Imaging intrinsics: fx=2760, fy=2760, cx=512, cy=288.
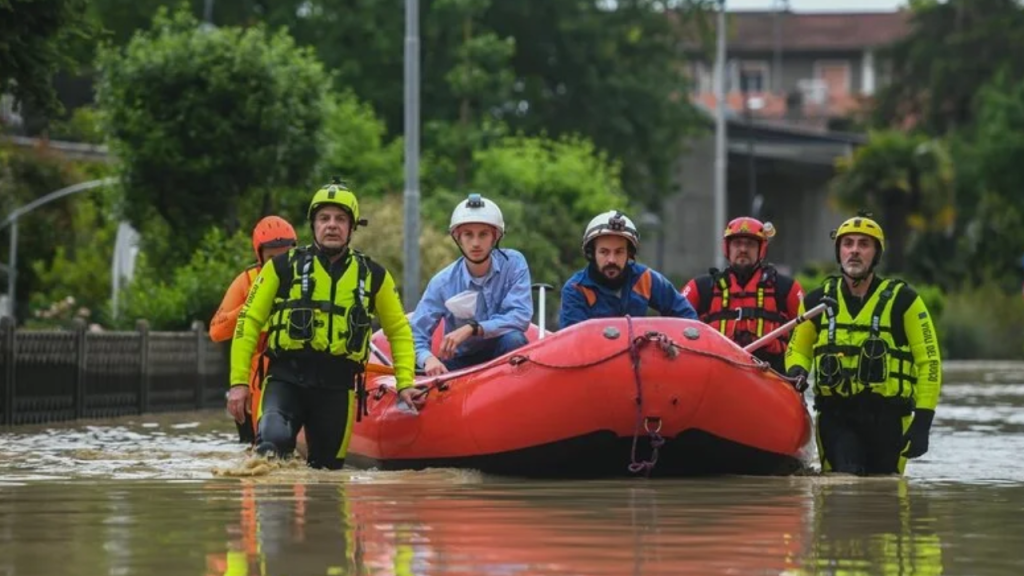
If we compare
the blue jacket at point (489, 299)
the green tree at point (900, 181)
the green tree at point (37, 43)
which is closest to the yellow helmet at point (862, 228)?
the blue jacket at point (489, 299)

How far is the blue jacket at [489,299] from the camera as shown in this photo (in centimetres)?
1620

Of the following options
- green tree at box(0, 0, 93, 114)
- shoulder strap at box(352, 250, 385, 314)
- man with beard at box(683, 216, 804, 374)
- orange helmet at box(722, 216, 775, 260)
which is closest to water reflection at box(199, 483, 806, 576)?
shoulder strap at box(352, 250, 385, 314)

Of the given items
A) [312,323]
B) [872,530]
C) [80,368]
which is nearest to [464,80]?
[80,368]

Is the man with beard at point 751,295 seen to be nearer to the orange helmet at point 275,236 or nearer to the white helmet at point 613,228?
the white helmet at point 613,228

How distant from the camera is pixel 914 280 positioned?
71.6 metres

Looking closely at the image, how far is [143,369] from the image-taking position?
92.3 ft

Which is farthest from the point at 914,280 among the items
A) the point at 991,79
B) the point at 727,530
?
the point at 727,530

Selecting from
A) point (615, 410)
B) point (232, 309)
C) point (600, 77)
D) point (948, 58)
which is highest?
point (948, 58)

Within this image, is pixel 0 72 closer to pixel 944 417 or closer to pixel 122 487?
pixel 122 487

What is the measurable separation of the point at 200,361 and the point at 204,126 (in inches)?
244

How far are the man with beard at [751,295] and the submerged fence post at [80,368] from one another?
9.71 metres

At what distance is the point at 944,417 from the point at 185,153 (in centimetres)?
1194

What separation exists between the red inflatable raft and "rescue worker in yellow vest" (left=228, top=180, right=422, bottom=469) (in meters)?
0.86

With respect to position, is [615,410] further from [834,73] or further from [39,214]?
[834,73]
